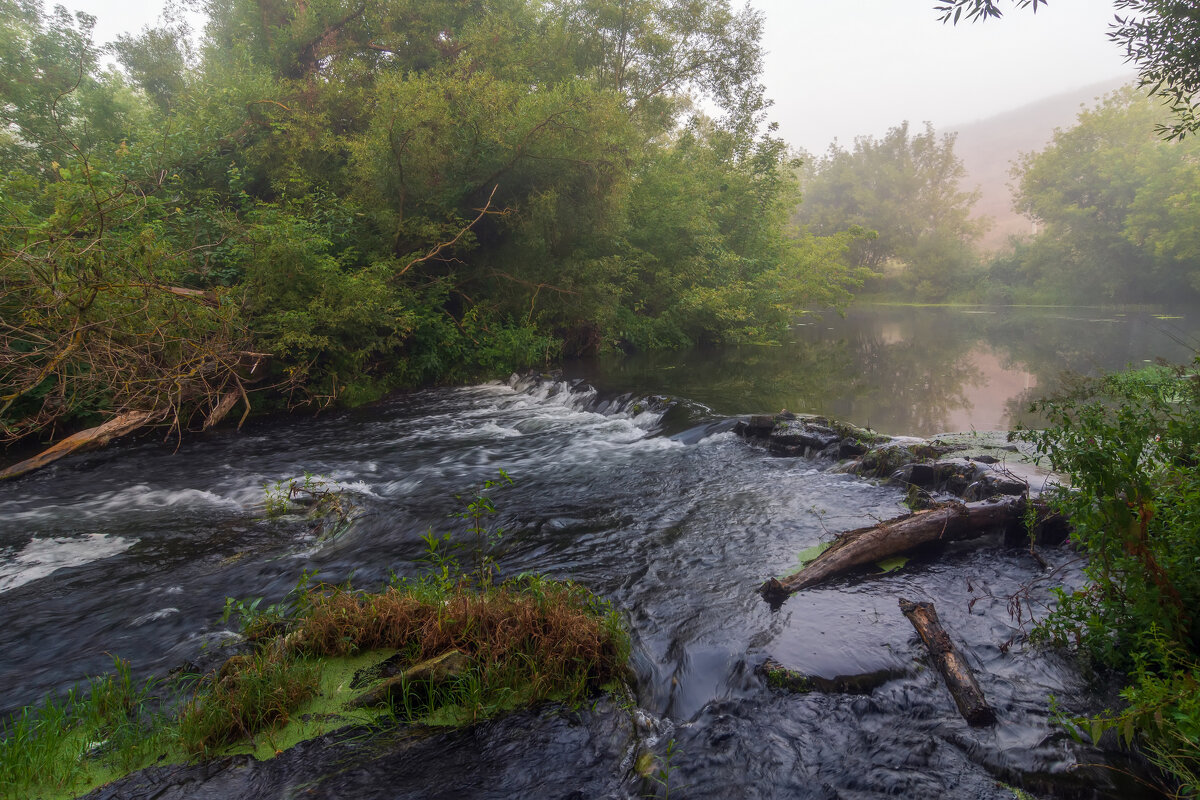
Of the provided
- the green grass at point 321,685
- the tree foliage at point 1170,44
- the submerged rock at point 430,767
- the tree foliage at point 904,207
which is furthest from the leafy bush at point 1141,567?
the tree foliage at point 904,207

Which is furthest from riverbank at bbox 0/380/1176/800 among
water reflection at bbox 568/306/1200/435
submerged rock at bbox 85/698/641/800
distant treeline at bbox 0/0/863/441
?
water reflection at bbox 568/306/1200/435

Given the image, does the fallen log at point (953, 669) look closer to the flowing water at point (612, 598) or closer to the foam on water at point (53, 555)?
the flowing water at point (612, 598)

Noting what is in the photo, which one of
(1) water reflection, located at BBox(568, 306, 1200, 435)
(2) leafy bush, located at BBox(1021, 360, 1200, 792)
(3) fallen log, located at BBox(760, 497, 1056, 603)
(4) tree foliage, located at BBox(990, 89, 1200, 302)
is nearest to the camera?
(2) leafy bush, located at BBox(1021, 360, 1200, 792)

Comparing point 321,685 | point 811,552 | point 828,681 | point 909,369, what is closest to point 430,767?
point 321,685

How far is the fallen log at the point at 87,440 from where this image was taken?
8.66 metres

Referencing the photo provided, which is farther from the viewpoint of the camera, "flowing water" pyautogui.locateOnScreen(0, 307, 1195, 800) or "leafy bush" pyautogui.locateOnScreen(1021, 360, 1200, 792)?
"flowing water" pyautogui.locateOnScreen(0, 307, 1195, 800)

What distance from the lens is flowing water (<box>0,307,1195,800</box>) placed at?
3.12 metres

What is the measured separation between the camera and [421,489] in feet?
27.2

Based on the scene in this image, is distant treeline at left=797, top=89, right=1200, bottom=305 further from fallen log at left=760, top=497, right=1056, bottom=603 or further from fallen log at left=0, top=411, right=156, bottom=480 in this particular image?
fallen log at left=0, top=411, right=156, bottom=480

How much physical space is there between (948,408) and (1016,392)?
10.0ft

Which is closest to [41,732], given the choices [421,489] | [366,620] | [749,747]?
[366,620]

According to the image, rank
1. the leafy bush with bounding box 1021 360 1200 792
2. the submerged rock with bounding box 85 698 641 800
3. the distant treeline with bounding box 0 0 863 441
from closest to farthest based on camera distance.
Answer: the leafy bush with bounding box 1021 360 1200 792
the submerged rock with bounding box 85 698 641 800
the distant treeline with bounding box 0 0 863 441

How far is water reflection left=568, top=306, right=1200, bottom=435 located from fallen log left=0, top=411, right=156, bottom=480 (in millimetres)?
9990

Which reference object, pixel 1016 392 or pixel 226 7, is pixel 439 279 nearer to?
pixel 1016 392
